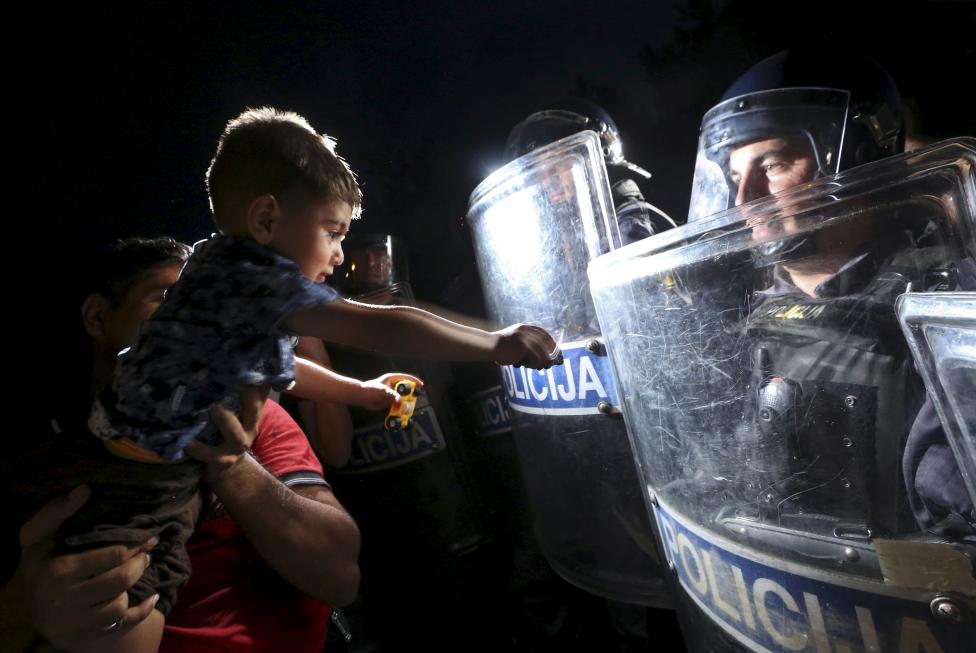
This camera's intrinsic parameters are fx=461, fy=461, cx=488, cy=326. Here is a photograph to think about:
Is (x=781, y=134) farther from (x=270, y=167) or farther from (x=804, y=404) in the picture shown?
(x=270, y=167)

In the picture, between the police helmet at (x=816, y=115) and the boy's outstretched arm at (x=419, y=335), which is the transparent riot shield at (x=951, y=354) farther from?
the police helmet at (x=816, y=115)

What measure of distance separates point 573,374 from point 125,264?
1.66 m

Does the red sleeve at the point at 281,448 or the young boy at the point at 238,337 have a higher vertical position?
the young boy at the point at 238,337

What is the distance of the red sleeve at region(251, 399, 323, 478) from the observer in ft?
5.59

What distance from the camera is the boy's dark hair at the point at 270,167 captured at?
1.49 metres

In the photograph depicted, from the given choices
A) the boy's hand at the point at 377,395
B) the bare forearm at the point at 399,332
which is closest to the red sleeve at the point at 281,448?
the boy's hand at the point at 377,395

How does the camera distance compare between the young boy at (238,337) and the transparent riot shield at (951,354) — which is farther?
the young boy at (238,337)

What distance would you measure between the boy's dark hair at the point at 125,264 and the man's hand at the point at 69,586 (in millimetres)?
777

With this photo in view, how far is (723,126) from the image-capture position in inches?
67.7

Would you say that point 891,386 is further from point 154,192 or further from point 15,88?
point 154,192

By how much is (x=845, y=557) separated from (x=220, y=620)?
1556 millimetres

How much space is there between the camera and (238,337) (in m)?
1.35

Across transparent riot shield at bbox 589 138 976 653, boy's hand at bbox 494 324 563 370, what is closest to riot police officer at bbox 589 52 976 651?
transparent riot shield at bbox 589 138 976 653

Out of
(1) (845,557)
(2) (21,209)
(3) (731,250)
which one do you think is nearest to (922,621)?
(1) (845,557)
